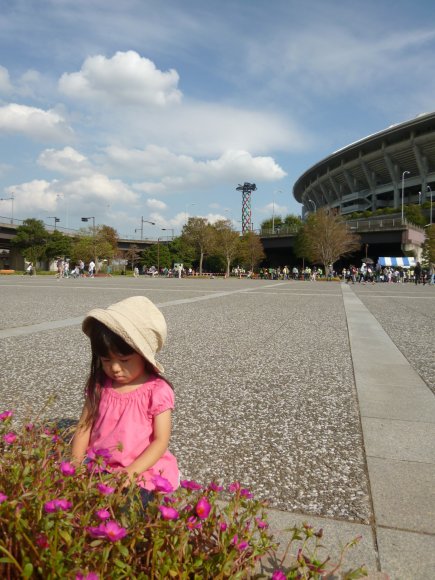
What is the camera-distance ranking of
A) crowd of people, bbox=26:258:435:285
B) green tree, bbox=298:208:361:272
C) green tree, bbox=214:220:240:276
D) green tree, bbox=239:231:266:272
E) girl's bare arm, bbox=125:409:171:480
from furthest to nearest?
green tree, bbox=239:231:266:272 < green tree, bbox=214:220:240:276 < green tree, bbox=298:208:361:272 < crowd of people, bbox=26:258:435:285 < girl's bare arm, bbox=125:409:171:480

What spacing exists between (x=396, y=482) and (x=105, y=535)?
6.30ft

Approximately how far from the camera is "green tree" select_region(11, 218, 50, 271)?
67.7m

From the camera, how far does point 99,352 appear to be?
2219 millimetres

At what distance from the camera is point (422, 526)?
2.10 metres

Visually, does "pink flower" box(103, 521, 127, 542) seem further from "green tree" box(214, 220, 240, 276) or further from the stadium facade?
the stadium facade

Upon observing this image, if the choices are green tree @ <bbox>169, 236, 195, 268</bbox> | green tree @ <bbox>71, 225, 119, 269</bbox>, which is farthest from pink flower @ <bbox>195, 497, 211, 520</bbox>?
green tree @ <bbox>169, 236, 195, 268</bbox>

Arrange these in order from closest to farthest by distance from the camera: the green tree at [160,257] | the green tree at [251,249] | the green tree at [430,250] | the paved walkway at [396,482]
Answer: the paved walkway at [396,482]
the green tree at [430,250]
the green tree at [251,249]
the green tree at [160,257]

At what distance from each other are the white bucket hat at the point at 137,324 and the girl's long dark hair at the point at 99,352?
0.18ft

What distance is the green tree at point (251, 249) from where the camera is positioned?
248ft

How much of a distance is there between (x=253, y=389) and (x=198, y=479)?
2.01 metres

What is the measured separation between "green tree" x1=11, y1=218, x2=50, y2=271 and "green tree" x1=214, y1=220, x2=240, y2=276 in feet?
85.5

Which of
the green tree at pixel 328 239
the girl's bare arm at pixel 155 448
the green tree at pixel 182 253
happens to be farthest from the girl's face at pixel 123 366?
the green tree at pixel 182 253

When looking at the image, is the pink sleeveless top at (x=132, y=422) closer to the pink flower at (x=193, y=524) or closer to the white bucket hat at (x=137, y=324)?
the white bucket hat at (x=137, y=324)

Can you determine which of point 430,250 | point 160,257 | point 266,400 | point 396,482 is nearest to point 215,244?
point 160,257
